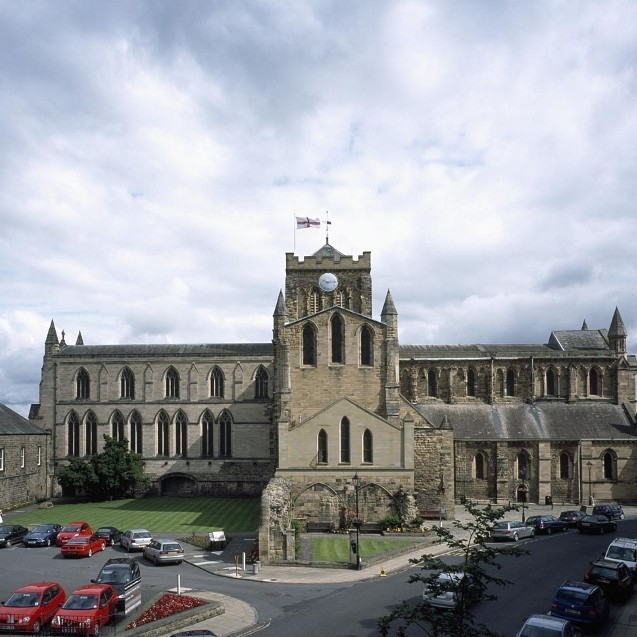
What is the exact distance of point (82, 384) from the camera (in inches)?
2731

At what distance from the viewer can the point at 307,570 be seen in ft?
102

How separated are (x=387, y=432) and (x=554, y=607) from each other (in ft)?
69.2

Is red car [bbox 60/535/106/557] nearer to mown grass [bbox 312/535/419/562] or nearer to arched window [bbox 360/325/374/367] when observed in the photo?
mown grass [bbox 312/535/419/562]

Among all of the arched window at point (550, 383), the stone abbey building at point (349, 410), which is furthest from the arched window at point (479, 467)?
the arched window at point (550, 383)

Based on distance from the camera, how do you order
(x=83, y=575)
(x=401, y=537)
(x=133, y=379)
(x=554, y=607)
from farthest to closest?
(x=133, y=379), (x=401, y=537), (x=83, y=575), (x=554, y=607)

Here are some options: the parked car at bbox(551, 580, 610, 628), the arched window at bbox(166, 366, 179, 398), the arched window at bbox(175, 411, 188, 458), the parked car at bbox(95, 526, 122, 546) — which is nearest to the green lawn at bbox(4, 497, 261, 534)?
the parked car at bbox(95, 526, 122, 546)

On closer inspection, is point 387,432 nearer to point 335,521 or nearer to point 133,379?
point 335,521

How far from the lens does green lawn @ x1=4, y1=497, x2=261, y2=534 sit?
149ft

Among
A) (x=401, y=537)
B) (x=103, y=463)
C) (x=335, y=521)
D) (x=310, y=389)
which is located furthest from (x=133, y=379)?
(x=401, y=537)

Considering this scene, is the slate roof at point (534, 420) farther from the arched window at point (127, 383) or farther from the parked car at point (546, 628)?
the parked car at point (546, 628)

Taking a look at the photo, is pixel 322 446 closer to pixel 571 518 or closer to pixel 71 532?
pixel 71 532

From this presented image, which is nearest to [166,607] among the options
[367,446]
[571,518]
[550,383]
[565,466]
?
[367,446]

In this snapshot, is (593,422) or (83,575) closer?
(83,575)

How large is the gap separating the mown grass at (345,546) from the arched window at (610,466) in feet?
85.4
